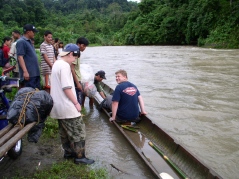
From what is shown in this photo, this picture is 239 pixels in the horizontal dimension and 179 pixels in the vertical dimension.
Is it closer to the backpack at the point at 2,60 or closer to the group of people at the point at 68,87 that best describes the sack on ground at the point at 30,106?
the group of people at the point at 68,87

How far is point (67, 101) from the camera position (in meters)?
3.60

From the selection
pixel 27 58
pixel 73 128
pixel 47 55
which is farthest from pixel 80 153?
pixel 47 55

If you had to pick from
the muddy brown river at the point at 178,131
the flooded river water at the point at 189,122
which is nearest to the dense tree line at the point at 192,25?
the flooded river water at the point at 189,122

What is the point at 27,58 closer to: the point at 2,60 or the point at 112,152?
the point at 2,60

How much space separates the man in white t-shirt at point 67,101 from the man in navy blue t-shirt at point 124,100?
5.53ft

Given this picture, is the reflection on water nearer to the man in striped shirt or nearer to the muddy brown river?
the muddy brown river

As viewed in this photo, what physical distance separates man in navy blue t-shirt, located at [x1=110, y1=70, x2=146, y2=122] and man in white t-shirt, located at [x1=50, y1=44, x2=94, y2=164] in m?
1.68

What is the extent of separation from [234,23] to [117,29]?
5044 centimetres

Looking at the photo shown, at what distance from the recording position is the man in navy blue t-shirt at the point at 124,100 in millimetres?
5344

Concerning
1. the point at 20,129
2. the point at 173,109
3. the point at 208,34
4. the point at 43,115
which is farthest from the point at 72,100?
the point at 208,34

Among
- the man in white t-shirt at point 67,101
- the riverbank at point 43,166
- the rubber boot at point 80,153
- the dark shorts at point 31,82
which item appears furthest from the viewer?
the dark shorts at point 31,82

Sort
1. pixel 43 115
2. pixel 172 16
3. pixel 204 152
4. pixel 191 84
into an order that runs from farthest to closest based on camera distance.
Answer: pixel 172 16
pixel 191 84
pixel 204 152
pixel 43 115

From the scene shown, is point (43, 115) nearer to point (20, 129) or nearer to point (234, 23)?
point (20, 129)

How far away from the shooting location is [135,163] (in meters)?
4.32
